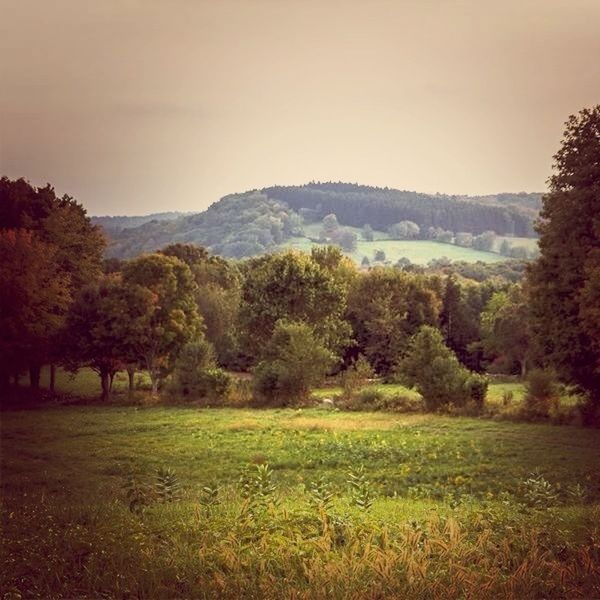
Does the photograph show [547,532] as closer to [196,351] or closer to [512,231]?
[512,231]

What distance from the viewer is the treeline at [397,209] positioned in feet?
65.5

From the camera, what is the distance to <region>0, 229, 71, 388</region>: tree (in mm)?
11992

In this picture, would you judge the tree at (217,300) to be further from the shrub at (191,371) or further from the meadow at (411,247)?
the shrub at (191,371)

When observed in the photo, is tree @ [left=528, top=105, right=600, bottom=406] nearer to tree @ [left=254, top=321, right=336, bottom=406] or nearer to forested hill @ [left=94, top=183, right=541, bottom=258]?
forested hill @ [left=94, top=183, right=541, bottom=258]

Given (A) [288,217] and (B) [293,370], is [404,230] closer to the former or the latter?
(B) [293,370]

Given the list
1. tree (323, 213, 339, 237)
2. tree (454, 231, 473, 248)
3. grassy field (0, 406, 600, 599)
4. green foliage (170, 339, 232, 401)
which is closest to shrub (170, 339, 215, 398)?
green foliage (170, 339, 232, 401)

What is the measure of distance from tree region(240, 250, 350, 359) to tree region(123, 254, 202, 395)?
6.42 m

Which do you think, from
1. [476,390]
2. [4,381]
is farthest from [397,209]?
[4,381]

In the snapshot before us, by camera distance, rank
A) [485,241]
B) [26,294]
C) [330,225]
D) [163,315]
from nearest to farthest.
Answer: [26,294], [485,241], [330,225], [163,315]

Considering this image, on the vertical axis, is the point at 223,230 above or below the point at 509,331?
above

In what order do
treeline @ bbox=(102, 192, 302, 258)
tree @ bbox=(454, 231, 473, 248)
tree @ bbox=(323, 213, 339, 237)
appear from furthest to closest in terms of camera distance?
tree @ bbox=(323, 213, 339, 237)
tree @ bbox=(454, 231, 473, 248)
treeline @ bbox=(102, 192, 302, 258)

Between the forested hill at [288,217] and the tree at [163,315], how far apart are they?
1221 cm

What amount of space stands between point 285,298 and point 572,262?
25197mm

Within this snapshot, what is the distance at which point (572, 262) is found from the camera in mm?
20156
